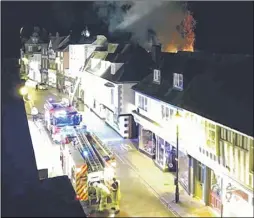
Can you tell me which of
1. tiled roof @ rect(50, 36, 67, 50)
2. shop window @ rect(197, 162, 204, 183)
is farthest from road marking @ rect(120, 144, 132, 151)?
tiled roof @ rect(50, 36, 67, 50)

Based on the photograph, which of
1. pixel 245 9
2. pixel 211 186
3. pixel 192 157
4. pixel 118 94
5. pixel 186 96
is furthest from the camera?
pixel 118 94

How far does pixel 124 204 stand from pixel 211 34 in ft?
4.84

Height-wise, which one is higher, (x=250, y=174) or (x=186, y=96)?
(x=186, y=96)

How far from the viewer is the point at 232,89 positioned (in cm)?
303

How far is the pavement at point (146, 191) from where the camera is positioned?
9.43ft

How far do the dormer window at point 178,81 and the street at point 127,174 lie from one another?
1127mm

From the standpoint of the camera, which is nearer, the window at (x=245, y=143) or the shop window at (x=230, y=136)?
the window at (x=245, y=143)

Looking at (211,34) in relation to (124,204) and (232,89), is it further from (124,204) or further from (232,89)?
(124,204)

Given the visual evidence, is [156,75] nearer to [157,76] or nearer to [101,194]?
[157,76]

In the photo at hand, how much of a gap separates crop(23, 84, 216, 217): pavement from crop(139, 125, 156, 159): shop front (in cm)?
10

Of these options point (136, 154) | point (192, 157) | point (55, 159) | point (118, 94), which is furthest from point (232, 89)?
point (118, 94)

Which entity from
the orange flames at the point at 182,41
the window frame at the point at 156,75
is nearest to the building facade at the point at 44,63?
the orange flames at the point at 182,41

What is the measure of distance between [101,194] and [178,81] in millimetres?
2088

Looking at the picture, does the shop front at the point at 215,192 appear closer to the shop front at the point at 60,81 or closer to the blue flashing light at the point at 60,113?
the blue flashing light at the point at 60,113
